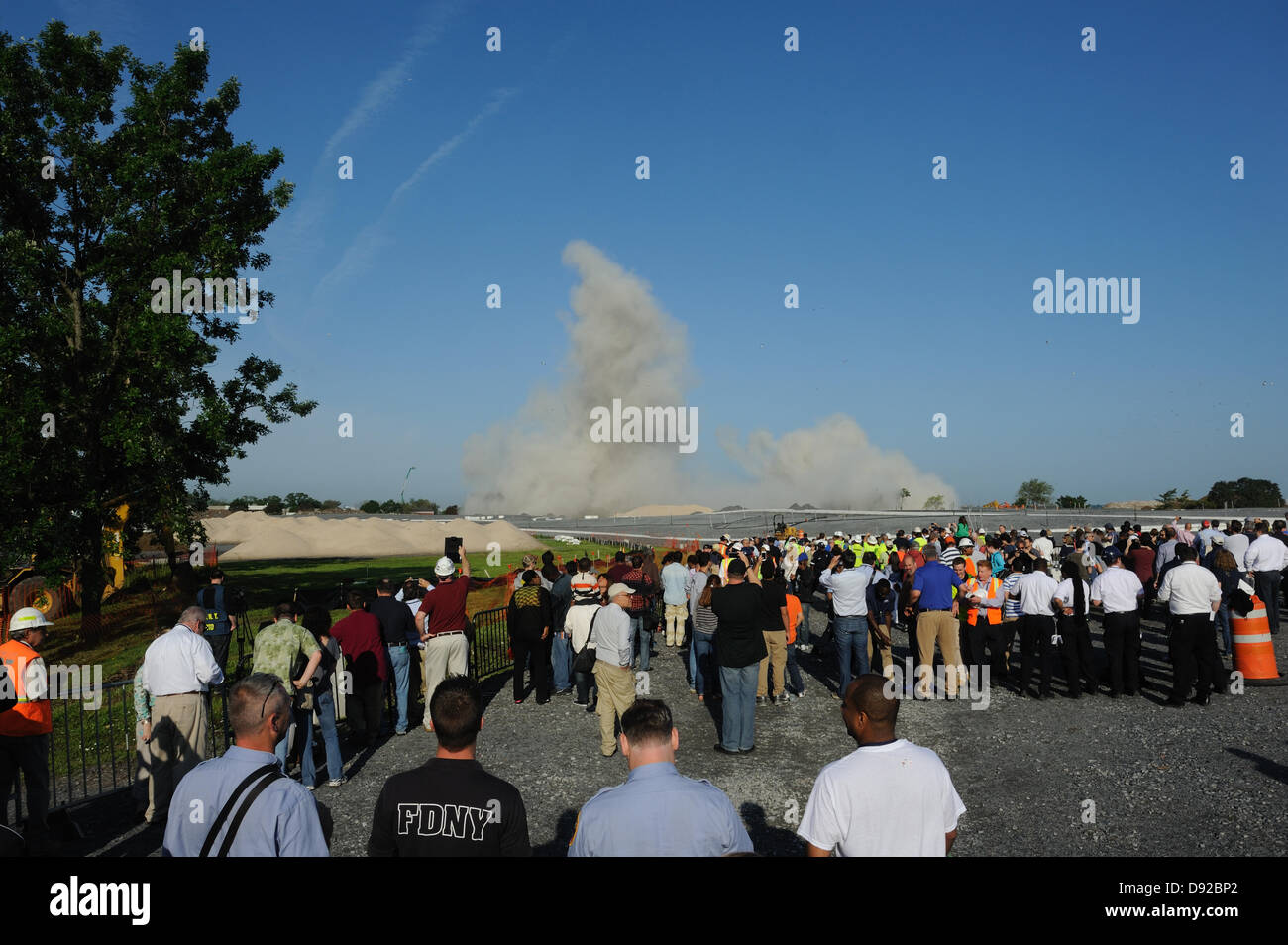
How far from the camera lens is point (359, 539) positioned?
154ft

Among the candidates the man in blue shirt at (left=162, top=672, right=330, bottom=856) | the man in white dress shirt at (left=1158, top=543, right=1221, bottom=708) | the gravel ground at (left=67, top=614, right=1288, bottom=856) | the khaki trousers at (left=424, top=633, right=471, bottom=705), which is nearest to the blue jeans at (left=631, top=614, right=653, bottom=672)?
the gravel ground at (left=67, top=614, right=1288, bottom=856)

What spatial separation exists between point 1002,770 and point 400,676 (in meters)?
7.06

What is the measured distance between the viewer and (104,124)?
20.2 metres

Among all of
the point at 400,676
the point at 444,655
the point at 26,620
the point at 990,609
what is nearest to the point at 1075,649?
the point at 990,609

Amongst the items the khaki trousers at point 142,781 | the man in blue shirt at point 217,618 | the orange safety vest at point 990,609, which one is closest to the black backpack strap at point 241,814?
the khaki trousers at point 142,781

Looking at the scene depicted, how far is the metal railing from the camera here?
802cm

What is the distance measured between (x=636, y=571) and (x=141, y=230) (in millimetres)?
15899

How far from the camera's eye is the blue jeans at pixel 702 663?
11516mm

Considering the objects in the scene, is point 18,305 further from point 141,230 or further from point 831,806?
point 831,806

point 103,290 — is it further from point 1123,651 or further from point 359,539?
point 359,539

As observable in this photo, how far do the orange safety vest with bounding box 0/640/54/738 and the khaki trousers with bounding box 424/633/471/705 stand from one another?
4.13m

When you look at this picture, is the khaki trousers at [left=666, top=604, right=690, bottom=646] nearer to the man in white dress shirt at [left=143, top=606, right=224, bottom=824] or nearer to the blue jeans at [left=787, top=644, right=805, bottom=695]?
the blue jeans at [left=787, top=644, right=805, bottom=695]

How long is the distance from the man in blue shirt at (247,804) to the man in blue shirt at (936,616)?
8.96 m
